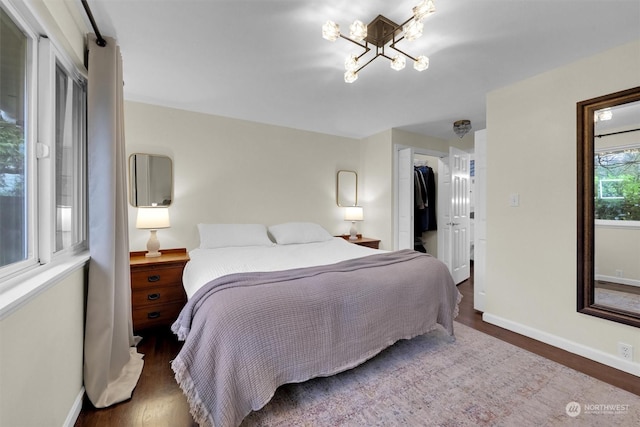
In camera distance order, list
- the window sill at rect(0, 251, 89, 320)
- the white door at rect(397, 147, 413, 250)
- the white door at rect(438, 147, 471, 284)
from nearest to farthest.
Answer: the window sill at rect(0, 251, 89, 320)
the white door at rect(397, 147, 413, 250)
the white door at rect(438, 147, 471, 284)

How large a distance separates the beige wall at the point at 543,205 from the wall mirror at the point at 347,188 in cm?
200

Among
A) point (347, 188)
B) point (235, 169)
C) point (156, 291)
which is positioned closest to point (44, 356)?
point (156, 291)

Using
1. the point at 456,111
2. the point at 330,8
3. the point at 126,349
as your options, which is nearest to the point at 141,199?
the point at 126,349

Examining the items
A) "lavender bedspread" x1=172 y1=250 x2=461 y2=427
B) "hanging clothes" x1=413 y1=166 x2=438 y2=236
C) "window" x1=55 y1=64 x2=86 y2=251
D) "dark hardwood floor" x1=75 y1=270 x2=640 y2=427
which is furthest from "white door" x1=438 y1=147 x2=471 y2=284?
"window" x1=55 y1=64 x2=86 y2=251

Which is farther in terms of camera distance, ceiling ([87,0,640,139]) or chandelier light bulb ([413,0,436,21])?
ceiling ([87,0,640,139])

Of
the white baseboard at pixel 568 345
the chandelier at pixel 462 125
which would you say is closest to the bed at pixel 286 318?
the white baseboard at pixel 568 345

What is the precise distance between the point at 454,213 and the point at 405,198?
0.88 m

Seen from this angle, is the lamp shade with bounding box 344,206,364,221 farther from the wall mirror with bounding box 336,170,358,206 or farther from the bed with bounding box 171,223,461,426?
the bed with bounding box 171,223,461,426

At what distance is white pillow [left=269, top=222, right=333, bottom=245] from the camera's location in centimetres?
329

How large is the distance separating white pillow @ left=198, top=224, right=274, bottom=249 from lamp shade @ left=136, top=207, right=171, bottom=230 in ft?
1.27

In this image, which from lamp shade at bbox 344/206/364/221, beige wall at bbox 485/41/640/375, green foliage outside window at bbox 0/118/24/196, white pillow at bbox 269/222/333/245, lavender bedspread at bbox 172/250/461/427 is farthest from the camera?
lamp shade at bbox 344/206/364/221

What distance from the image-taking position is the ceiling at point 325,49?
153 cm

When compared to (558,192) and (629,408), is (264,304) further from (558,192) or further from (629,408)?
(558,192)

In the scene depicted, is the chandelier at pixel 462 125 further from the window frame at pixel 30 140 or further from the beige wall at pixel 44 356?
the beige wall at pixel 44 356
